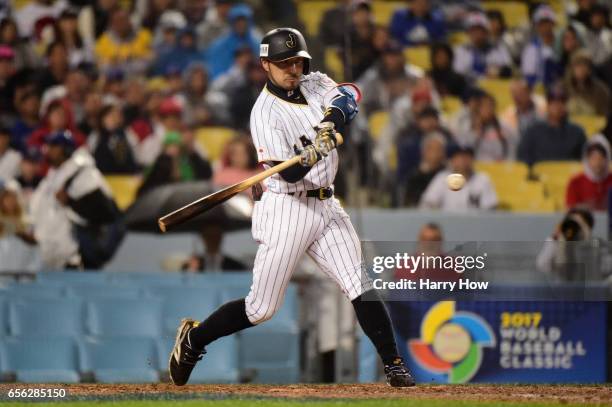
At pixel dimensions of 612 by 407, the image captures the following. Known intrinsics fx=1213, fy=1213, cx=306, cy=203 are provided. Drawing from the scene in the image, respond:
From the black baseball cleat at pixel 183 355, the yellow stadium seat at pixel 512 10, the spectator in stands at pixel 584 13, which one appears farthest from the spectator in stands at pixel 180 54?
the black baseball cleat at pixel 183 355

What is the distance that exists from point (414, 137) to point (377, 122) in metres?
0.81

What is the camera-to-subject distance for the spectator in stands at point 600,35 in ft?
43.6

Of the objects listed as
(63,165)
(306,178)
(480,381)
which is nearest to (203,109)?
(63,165)

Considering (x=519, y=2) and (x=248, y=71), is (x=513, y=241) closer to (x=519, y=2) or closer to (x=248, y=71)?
(x=248, y=71)

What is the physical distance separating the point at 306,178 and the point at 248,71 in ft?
23.1

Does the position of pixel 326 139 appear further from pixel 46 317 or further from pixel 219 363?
pixel 46 317

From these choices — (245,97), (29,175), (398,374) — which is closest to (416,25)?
(245,97)

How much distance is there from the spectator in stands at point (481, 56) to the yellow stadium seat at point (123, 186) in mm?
3834

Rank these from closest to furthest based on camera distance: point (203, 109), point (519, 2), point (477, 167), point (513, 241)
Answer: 1. point (513, 241)
2. point (477, 167)
3. point (203, 109)
4. point (519, 2)

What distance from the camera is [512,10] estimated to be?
14.2 m

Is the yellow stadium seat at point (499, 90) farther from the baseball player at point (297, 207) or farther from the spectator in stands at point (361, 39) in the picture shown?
the baseball player at point (297, 207)

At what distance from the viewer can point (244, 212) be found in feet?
34.3

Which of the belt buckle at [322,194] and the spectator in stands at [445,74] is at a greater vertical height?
the spectator in stands at [445,74]

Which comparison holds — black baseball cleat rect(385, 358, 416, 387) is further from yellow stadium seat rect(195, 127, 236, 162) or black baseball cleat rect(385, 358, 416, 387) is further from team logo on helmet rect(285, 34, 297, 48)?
yellow stadium seat rect(195, 127, 236, 162)
